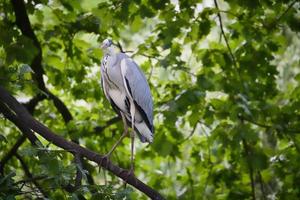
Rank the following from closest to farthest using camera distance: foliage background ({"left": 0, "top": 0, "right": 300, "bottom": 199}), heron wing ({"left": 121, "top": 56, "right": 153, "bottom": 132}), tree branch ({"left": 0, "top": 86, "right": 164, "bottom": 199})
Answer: tree branch ({"left": 0, "top": 86, "right": 164, "bottom": 199}) → heron wing ({"left": 121, "top": 56, "right": 153, "bottom": 132}) → foliage background ({"left": 0, "top": 0, "right": 300, "bottom": 199})

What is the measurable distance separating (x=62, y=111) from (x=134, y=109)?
1217mm

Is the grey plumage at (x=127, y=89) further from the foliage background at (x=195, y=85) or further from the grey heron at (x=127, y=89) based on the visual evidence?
the foliage background at (x=195, y=85)

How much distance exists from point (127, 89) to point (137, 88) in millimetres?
58

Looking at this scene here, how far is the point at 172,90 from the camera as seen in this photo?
432 cm

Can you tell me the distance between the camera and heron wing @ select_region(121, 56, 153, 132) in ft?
9.97

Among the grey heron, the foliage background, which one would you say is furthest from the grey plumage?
the foliage background

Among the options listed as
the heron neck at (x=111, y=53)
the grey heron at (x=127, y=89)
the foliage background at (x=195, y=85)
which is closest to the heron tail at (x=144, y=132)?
the grey heron at (x=127, y=89)

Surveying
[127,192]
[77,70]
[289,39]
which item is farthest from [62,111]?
[289,39]

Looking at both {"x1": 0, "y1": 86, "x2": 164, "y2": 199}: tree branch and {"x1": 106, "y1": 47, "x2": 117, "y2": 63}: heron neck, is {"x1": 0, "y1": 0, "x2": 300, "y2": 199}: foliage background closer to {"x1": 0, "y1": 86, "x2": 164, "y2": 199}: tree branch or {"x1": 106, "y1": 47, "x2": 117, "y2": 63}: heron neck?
{"x1": 106, "y1": 47, "x2": 117, "y2": 63}: heron neck

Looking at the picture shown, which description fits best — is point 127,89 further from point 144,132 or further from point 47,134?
point 47,134

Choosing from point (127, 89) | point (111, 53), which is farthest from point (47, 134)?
point (111, 53)

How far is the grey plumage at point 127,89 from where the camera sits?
10.0 feet

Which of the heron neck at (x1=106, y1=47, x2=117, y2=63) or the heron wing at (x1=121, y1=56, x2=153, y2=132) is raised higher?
the heron neck at (x1=106, y1=47, x2=117, y2=63)

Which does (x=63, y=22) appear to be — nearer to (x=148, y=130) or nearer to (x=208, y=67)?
(x=208, y=67)
